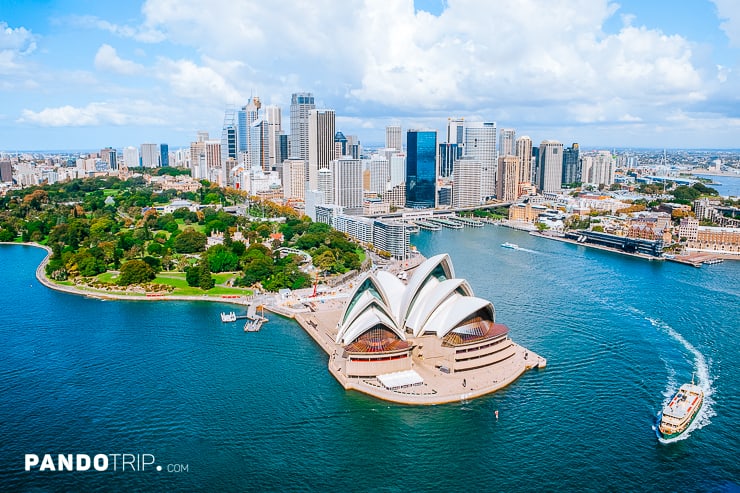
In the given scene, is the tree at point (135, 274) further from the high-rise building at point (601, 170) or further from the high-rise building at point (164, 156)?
the high-rise building at point (164, 156)

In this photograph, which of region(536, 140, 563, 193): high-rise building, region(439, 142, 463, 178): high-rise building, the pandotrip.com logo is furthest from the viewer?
region(439, 142, 463, 178): high-rise building

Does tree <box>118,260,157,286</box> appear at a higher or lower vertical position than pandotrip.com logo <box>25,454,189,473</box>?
higher

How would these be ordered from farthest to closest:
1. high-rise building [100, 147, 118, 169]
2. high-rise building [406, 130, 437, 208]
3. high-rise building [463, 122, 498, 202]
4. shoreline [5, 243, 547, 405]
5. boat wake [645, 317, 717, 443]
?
high-rise building [100, 147, 118, 169], high-rise building [463, 122, 498, 202], high-rise building [406, 130, 437, 208], shoreline [5, 243, 547, 405], boat wake [645, 317, 717, 443]

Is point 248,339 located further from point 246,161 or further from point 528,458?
point 246,161

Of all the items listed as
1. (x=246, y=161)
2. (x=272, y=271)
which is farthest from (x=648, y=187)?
(x=272, y=271)

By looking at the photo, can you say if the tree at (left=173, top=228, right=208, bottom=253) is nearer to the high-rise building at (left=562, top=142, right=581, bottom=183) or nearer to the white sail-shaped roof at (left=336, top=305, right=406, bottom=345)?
the white sail-shaped roof at (left=336, top=305, right=406, bottom=345)

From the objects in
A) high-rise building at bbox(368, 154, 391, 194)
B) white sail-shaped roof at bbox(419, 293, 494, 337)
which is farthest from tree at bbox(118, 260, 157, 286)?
high-rise building at bbox(368, 154, 391, 194)

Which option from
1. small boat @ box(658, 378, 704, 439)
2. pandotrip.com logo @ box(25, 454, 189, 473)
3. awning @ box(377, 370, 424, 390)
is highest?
small boat @ box(658, 378, 704, 439)

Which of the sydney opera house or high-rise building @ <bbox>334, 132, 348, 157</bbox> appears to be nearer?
the sydney opera house
